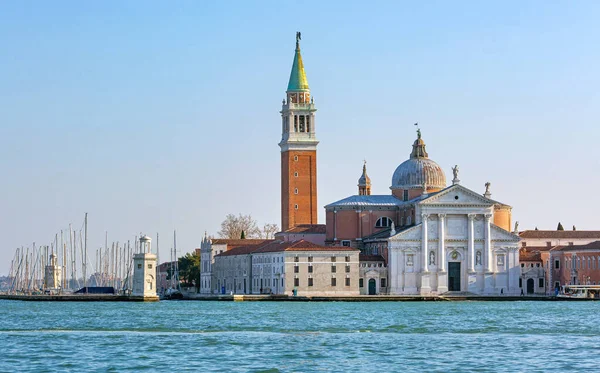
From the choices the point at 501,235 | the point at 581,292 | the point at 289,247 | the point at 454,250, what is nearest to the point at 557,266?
the point at 501,235

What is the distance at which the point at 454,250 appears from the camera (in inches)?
3474

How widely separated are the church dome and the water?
3596cm

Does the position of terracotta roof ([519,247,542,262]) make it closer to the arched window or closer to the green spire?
the arched window

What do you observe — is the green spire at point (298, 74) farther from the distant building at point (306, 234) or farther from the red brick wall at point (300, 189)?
the distant building at point (306, 234)

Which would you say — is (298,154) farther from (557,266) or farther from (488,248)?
(557,266)

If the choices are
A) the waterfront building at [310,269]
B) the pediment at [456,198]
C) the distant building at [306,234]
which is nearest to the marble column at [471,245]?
the pediment at [456,198]

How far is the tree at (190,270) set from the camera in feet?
345

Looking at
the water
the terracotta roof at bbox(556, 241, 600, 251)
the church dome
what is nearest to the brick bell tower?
the church dome

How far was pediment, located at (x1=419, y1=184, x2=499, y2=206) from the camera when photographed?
3428 inches

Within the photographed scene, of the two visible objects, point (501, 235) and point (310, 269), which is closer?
point (310, 269)

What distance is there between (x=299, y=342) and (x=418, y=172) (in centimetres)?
5552

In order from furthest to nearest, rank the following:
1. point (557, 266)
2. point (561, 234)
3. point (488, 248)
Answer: point (561, 234)
point (557, 266)
point (488, 248)

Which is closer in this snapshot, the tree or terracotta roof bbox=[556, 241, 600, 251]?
terracotta roof bbox=[556, 241, 600, 251]

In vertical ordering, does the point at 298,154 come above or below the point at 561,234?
above
